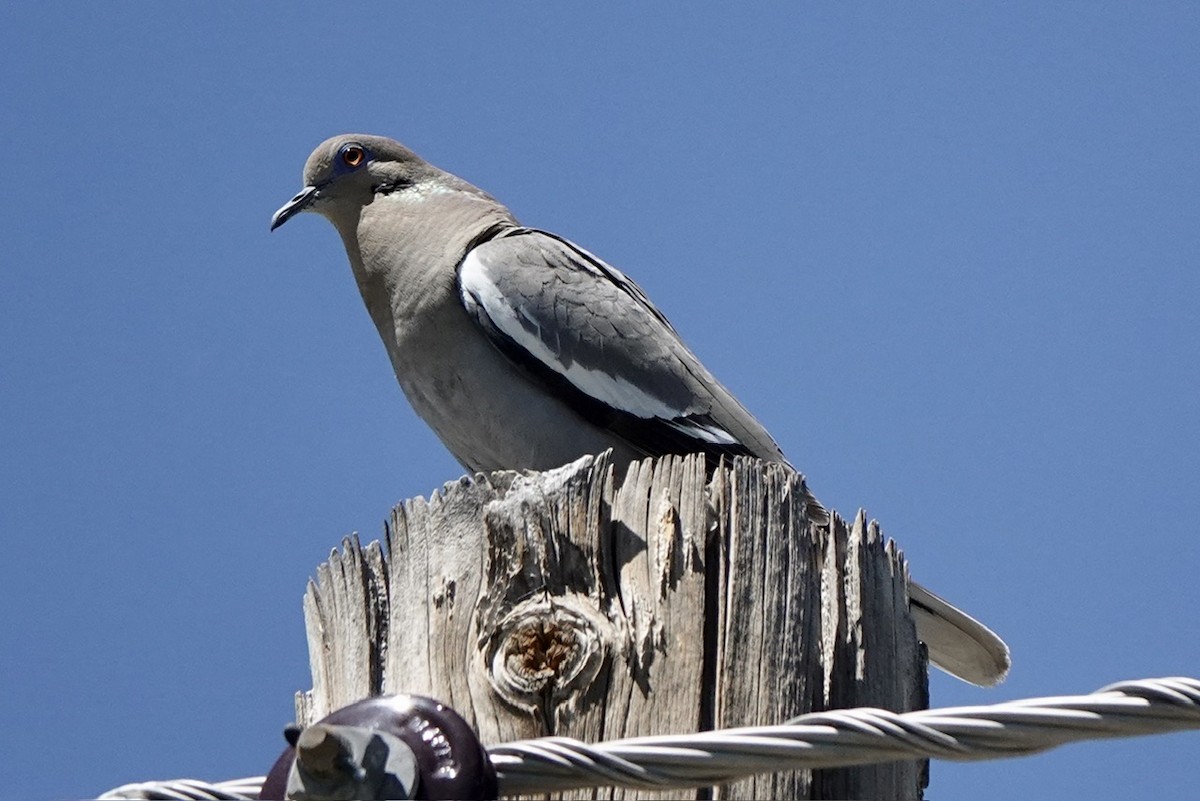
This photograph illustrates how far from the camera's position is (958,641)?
5922 mm

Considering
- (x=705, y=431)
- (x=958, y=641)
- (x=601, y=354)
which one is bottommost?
(x=958, y=641)

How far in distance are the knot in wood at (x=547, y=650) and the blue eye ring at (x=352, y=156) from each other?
15.6 ft

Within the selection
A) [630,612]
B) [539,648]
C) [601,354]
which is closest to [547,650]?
[539,648]

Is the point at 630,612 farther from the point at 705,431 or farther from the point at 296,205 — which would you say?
the point at 296,205

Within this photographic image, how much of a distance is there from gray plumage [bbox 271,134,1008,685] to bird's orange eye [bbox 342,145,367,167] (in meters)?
0.90

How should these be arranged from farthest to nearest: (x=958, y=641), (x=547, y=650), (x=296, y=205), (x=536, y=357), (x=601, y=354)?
(x=296, y=205) < (x=601, y=354) < (x=536, y=357) < (x=958, y=641) < (x=547, y=650)

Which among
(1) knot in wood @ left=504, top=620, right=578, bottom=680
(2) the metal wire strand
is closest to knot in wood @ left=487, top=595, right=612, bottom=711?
(1) knot in wood @ left=504, top=620, right=578, bottom=680

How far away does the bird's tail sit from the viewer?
5832mm

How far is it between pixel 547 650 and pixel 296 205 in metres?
4.89

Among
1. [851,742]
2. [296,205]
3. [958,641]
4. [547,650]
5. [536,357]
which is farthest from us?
[296,205]

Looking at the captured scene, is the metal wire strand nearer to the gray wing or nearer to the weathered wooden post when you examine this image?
the weathered wooden post

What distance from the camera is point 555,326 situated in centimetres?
677

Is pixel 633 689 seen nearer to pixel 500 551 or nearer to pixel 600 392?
pixel 500 551

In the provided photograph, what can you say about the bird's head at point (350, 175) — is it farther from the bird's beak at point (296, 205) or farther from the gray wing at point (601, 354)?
the gray wing at point (601, 354)
